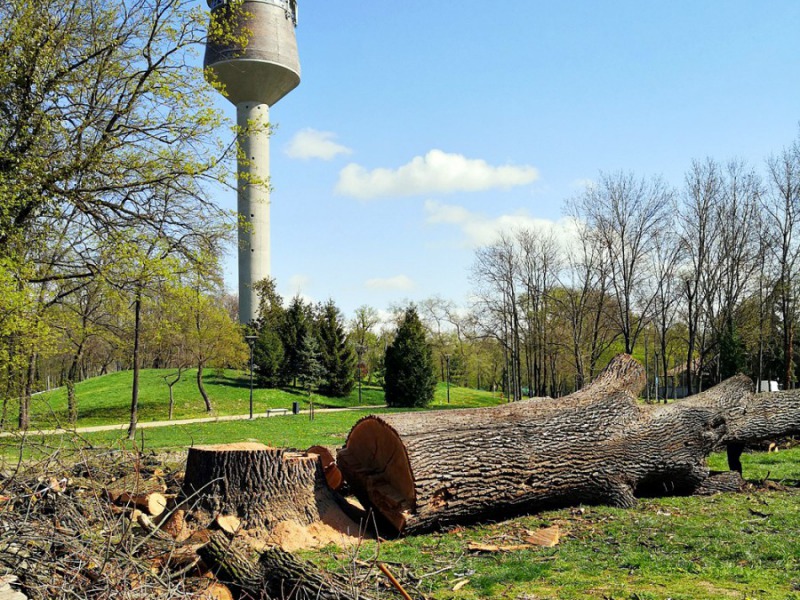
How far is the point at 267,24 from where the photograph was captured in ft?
165

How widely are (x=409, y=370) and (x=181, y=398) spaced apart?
12385 mm

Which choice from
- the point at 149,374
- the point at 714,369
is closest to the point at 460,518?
the point at 149,374

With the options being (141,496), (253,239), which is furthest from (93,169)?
(253,239)

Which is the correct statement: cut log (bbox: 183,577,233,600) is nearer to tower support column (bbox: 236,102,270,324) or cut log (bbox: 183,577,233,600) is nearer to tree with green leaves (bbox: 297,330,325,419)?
tree with green leaves (bbox: 297,330,325,419)

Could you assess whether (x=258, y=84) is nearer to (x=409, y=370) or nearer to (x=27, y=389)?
(x=409, y=370)

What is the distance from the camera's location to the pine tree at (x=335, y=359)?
40344 millimetres

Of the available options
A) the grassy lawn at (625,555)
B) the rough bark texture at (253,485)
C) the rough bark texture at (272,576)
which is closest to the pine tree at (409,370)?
the grassy lawn at (625,555)

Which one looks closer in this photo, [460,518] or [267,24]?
[460,518]

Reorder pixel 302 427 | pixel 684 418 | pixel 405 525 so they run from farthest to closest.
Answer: pixel 302 427, pixel 684 418, pixel 405 525

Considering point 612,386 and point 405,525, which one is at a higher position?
point 612,386

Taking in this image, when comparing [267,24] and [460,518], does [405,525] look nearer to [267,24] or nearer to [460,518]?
[460,518]

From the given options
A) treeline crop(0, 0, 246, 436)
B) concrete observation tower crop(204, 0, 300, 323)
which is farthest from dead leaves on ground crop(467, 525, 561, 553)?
concrete observation tower crop(204, 0, 300, 323)

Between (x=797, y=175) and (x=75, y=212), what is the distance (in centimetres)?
3176

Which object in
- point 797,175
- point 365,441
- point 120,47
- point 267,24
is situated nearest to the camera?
point 365,441
